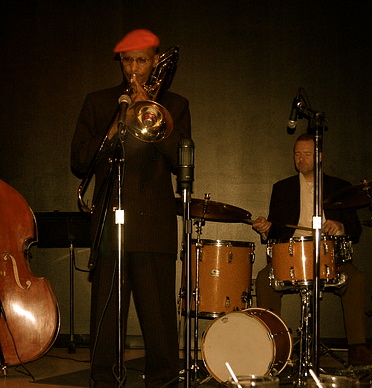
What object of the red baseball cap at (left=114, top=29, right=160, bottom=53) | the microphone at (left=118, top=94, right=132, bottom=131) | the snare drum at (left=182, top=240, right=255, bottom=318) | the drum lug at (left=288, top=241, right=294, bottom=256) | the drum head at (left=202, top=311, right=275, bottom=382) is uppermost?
the red baseball cap at (left=114, top=29, right=160, bottom=53)

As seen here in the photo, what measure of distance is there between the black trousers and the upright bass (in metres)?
0.61

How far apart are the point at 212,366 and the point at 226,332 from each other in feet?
0.69

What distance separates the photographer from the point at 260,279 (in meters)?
4.62

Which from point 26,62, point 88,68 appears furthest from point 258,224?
point 26,62

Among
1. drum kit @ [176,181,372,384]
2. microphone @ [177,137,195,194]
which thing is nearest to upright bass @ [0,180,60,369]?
drum kit @ [176,181,372,384]

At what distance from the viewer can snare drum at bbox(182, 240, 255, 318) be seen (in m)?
4.18

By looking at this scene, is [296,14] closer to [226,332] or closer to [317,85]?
[317,85]

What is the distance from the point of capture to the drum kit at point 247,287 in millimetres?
3805

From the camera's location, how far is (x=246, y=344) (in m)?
3.82

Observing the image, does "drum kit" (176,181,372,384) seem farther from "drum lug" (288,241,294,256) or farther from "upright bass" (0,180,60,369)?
"upright bass" (0,180,60,369)

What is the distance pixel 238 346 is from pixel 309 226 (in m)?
1.18

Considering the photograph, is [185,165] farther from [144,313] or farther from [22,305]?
[22,305]

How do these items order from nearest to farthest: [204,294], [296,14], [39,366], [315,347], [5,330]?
[315,347] → [5,330] → [204,294] → [39,366] → [296,14]

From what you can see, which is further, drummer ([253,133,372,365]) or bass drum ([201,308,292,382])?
drummer ([253,133,372,365])
